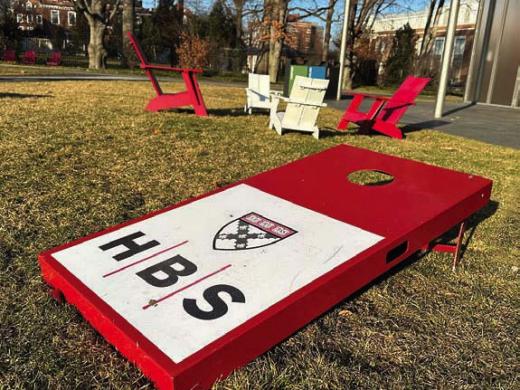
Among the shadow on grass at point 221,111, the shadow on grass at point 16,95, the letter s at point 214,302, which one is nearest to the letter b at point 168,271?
the letter s at point 214,302

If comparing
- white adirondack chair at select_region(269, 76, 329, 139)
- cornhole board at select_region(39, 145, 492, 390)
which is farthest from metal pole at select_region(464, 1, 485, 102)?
cornhole board at select_region(39, 145, 492, 390)

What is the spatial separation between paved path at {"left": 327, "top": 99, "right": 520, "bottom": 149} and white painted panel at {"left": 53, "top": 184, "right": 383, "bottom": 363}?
601cm

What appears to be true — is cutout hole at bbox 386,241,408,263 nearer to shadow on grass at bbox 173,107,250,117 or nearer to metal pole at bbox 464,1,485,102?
shadow on grass at bbox 173,107,250,117

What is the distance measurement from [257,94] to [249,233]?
22.8 ft

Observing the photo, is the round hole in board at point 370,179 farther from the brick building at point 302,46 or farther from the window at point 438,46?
the window at point 438,46

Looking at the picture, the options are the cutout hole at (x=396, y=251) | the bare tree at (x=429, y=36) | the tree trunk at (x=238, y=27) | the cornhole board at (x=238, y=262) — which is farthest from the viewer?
the tree trunk at (x=238, y=27)

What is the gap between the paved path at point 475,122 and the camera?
7849 millimetres

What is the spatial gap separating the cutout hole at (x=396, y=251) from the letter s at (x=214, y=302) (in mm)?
772

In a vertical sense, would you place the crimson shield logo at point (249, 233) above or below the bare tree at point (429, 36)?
below

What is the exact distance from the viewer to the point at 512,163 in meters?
5.64

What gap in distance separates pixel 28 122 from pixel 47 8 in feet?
196

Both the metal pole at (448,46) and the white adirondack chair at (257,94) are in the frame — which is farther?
the metal pole at (448,46)

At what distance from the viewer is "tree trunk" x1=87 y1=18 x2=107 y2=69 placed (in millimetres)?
24062

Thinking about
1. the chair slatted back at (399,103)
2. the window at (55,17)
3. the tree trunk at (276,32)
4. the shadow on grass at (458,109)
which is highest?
the window at (55,17)
